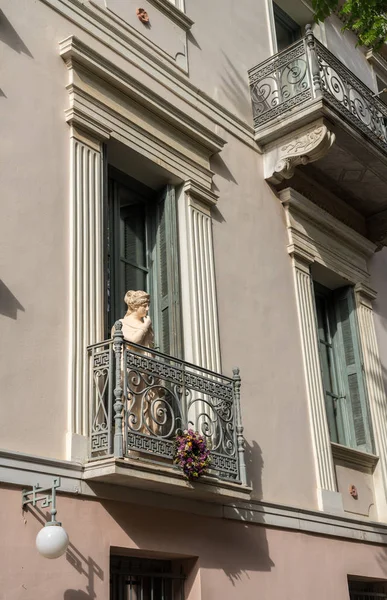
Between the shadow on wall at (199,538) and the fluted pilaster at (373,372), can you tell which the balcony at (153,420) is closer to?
the shadow on wall at (199,538)

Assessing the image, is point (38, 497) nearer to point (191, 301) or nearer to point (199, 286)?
point (191, 301)

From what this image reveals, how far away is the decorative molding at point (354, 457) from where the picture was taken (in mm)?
10562

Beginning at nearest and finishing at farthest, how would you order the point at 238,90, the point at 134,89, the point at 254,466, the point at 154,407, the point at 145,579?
the point at 154,407 < the point at 145,579 < the point at 134,89 < the point at 254,466 < the point at 238,90

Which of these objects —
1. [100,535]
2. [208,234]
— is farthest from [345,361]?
[100,535]

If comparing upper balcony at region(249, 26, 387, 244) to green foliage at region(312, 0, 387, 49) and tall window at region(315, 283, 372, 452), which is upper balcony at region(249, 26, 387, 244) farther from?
tall window at region(315, 283, 372, 452)

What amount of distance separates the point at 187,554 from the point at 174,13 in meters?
6.16

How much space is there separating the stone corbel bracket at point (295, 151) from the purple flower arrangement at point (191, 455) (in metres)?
4.46

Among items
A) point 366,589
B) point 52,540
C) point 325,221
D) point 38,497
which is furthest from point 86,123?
point 366,589

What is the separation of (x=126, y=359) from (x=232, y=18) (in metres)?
6.22

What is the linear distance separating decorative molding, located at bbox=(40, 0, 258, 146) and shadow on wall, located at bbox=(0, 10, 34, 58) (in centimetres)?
68

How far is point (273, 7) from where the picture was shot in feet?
42.6

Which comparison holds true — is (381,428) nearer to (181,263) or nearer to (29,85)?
(181,263)

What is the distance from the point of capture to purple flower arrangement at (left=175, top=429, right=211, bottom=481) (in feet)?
23.8

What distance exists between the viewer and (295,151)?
10633 millimetres
